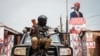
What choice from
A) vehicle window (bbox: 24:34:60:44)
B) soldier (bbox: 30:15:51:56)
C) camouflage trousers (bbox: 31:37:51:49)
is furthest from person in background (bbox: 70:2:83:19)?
camouflage trousers (bbox: 31:37:51:49)

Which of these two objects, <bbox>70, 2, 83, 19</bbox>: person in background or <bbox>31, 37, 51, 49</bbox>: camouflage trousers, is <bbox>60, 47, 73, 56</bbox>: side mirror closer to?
<bbox>31, 37, 51, 49</bbox>: camouflage trousers

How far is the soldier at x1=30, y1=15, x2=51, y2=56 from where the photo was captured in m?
6.01

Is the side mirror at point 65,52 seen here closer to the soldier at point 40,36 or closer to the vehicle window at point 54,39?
the soldier at point 40,36

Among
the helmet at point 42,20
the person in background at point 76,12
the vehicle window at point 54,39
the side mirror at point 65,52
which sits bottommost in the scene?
the side mirror at point 65,52

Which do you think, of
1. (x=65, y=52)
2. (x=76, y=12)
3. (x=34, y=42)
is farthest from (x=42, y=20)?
(x=76, y=12)

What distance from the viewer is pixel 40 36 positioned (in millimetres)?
6273

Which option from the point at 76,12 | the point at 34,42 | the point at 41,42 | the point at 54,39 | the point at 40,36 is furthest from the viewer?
the point at 76,12

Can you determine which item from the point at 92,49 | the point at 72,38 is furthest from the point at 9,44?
the point at 92,49

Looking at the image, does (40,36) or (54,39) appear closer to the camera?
(40,36)

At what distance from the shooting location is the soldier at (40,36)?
601 cm

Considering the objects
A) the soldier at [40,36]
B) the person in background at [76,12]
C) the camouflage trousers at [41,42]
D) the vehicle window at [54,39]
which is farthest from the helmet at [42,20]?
the person in background at [76,12]

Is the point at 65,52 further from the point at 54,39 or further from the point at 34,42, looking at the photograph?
the point at 54,39

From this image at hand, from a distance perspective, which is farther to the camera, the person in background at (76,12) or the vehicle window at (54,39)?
the person in background at (76,12)

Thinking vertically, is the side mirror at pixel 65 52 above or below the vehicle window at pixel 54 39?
below
